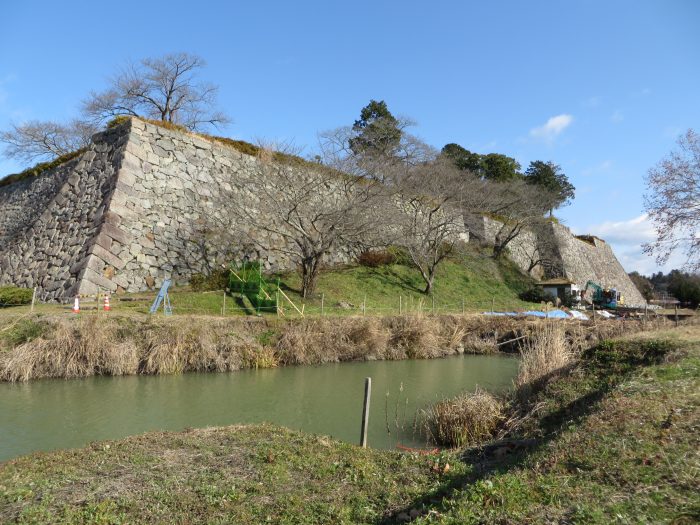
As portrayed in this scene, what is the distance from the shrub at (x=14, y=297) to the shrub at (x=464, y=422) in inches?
567

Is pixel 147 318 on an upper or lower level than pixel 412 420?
Answer: upper

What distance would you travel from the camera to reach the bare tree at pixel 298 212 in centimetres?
2053

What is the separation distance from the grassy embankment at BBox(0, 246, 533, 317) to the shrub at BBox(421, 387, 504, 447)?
986cm

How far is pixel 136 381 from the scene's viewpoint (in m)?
12.5

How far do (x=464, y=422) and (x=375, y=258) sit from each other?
19.3m

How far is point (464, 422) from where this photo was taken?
8359 mm

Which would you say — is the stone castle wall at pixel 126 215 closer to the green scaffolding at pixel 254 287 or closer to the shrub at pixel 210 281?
the shrub at pixel 210 281

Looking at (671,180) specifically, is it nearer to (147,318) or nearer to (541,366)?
(541,366)

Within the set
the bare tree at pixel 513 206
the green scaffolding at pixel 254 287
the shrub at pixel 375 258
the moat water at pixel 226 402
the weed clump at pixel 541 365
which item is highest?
the bare tree at pixel 513 206

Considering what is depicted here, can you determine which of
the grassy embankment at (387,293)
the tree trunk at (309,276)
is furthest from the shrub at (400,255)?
the tree trunk at (309,276)

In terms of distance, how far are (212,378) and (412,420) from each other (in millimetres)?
6042

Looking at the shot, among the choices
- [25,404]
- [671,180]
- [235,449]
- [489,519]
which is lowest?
[25,404]

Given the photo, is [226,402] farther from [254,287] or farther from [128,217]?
[128,217]

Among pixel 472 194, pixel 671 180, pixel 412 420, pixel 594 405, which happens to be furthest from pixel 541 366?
pixel 472 194
